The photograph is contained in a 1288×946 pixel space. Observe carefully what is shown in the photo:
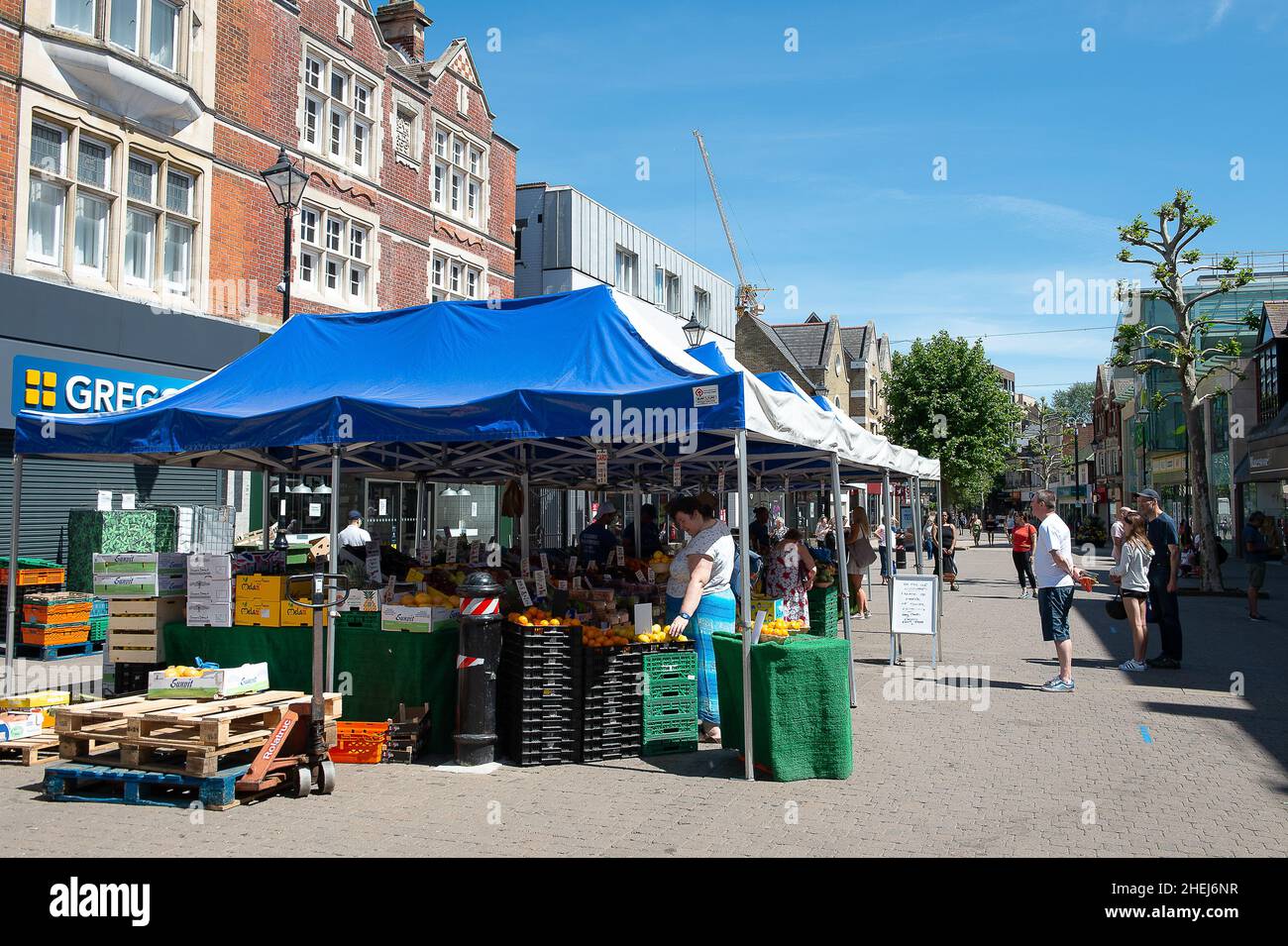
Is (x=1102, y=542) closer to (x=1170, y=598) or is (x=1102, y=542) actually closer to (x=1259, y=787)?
(x=1170, y=598)

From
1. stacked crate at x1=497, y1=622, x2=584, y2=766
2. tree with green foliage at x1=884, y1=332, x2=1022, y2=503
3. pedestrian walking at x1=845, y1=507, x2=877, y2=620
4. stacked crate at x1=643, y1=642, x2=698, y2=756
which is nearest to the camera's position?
Answer: stacked crate at x1=497, y1=622, x2=584, y2=766

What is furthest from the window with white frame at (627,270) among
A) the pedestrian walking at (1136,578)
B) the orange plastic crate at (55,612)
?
the pedestrian walking at (1136,578)

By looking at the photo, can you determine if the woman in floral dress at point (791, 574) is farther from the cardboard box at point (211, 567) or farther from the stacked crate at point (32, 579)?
the stacked crate at point (32, 579)

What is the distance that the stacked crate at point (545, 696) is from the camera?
7184mm

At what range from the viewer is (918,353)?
46.7 m

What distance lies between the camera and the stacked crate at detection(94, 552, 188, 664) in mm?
8227

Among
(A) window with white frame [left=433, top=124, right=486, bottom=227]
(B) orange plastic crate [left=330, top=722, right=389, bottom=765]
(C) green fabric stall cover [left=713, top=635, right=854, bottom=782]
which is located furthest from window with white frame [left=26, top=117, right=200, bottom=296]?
(C) green fabric stall cover [left=713, top=635, right=854, bottom=782]

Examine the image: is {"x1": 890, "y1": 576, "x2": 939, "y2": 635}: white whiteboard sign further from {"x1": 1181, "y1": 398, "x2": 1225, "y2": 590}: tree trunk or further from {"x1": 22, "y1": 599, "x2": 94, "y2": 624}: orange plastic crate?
{"x1": 1181, "y1": 398, "x2": 1225, "y2": 590}: tree trunk

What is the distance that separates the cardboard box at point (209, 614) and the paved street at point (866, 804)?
161 cm

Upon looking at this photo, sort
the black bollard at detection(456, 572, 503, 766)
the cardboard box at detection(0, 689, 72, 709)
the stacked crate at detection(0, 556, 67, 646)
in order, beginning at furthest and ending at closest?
the stacked crate at detection(0, 556, 67, 646) → the cardboard box at detection(0, 689, 72, 709) → the black bollard at detection(456, 572, 503, 766)

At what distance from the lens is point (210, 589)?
8164 mm

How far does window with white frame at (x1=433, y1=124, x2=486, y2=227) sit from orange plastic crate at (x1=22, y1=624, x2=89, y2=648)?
529 inches

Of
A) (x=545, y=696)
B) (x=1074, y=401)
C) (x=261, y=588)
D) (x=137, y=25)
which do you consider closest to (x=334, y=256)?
(x=137, y=25)
